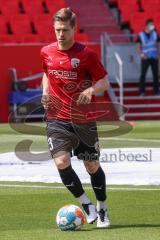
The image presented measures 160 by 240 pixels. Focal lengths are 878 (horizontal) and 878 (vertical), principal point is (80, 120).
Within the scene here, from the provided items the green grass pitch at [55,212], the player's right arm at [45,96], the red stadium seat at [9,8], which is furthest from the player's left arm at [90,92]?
the red stadium seat at [9,8]

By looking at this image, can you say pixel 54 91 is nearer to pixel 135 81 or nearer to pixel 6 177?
pixel 6 177

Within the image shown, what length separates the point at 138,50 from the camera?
29.7 metres

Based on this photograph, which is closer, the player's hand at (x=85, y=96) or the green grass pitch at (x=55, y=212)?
the green grass pitch at (x=55, y=212)

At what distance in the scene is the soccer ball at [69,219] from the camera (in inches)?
353

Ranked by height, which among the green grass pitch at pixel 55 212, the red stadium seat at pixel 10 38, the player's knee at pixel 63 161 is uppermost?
the player's knee at pixel 63 161

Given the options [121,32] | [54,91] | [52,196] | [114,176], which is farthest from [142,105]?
[54,91]

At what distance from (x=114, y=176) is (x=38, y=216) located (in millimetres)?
4155

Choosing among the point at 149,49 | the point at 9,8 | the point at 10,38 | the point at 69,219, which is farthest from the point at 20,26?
the point at 69,219

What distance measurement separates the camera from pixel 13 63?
28.7 meters

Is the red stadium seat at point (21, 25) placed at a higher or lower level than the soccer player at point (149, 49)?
higher

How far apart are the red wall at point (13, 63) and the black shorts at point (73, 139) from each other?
18.9 m

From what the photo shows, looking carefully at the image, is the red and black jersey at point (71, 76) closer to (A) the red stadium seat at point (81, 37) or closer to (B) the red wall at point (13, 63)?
(B) the red wall at point (13, 63)

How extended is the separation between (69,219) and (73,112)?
1.17 meters

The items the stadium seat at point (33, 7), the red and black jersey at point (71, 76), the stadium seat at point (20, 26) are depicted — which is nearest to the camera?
the red and black jersey at point (71, 76)
